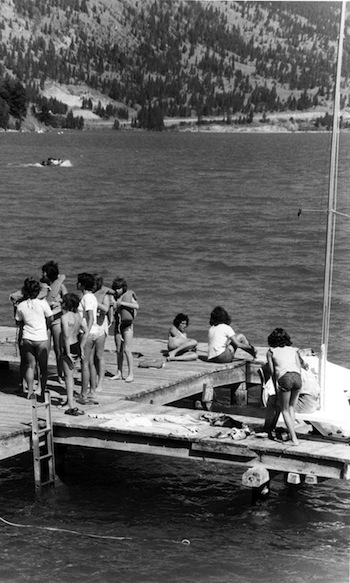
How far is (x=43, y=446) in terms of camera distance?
1611cm

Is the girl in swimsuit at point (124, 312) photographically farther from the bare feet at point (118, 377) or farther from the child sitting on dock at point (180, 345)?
the child sitting on dock at point (180, 345)

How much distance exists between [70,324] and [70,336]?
0.61 feet

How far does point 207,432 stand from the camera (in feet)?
50.8

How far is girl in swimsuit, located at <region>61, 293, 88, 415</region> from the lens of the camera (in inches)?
635

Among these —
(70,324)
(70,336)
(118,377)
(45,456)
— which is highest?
(70,324)

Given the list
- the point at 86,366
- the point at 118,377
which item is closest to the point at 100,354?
the point at 86,366

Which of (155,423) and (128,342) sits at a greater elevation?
(128,342)

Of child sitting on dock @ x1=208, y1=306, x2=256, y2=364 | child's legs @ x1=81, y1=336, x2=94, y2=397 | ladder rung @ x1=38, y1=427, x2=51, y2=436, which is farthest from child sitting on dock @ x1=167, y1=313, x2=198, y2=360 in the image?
ladder rung @ x1=38, y1=427, x2=51, y2=436

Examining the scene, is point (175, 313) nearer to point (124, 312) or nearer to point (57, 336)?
point (124, 312)

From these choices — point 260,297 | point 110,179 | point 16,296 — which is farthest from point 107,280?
point 110,179

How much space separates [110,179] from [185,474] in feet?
293

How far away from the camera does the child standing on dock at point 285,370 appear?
14375 mm

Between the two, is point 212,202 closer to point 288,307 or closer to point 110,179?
point 110,179

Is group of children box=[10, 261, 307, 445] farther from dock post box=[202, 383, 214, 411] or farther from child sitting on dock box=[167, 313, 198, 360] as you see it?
child sitting on dock box=[167, 313, 198, 360]
